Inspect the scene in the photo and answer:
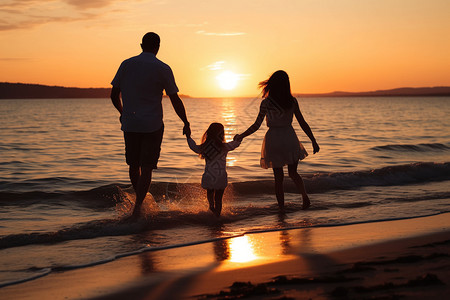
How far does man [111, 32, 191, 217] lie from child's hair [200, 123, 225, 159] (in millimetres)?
526

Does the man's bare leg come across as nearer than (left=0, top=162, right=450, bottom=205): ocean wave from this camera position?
Yes

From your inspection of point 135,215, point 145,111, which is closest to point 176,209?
point 135,215

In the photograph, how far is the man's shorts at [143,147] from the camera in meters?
5.91

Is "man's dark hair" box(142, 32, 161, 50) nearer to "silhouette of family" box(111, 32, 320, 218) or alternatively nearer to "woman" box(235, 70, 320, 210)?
"silhouette of family" box(111, 32, 320, 218)

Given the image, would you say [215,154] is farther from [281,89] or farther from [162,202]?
[162,202]

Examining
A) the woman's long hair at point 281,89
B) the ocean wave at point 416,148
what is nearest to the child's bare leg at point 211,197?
the woman's long hair at point 281,89

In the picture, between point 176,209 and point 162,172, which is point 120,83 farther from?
point 162,172

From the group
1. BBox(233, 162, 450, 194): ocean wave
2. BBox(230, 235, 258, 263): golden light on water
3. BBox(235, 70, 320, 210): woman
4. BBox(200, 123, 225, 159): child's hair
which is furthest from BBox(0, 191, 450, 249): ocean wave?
BBox(233, 162, 450, 194): ocean wave

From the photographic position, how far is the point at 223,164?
658 cm

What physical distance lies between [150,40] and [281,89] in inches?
74.8

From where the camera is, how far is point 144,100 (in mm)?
5848

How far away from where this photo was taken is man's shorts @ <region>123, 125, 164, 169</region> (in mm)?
5906

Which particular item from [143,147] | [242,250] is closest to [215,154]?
[143,147]

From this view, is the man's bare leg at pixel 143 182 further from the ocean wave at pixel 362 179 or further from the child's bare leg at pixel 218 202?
the ocean wave at pixel 362 179
